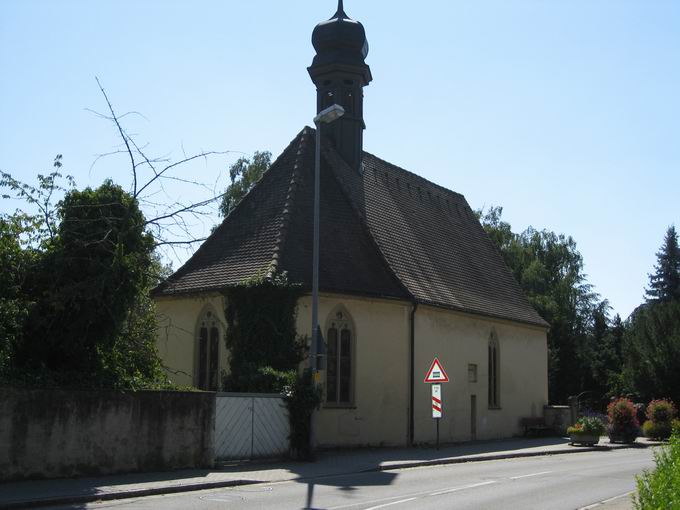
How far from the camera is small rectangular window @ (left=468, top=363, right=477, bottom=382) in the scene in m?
30.0

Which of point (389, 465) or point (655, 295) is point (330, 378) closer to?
point (389, 465)

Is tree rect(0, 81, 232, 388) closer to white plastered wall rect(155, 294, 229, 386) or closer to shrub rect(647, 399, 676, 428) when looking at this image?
white plastered wall rect(155, 294, 229, 386)

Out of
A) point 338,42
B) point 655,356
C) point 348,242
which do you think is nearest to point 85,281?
point 348,242

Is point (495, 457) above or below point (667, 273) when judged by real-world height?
below

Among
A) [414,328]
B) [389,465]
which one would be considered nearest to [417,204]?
[414,328]

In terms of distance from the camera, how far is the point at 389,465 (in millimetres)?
19156

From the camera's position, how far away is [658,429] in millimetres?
33406

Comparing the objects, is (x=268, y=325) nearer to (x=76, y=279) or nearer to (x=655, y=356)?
(x=76, y=279)

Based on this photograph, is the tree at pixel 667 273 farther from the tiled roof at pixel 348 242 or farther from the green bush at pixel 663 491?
the green bush at pixel 663 491

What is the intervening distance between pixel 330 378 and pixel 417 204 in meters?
11.7

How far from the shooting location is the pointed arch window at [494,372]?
3187 centimetres

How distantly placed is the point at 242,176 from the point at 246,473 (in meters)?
27.7

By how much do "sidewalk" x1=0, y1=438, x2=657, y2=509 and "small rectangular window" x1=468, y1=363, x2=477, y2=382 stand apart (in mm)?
2799

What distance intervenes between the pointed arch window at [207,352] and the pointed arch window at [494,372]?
12.0 meters
